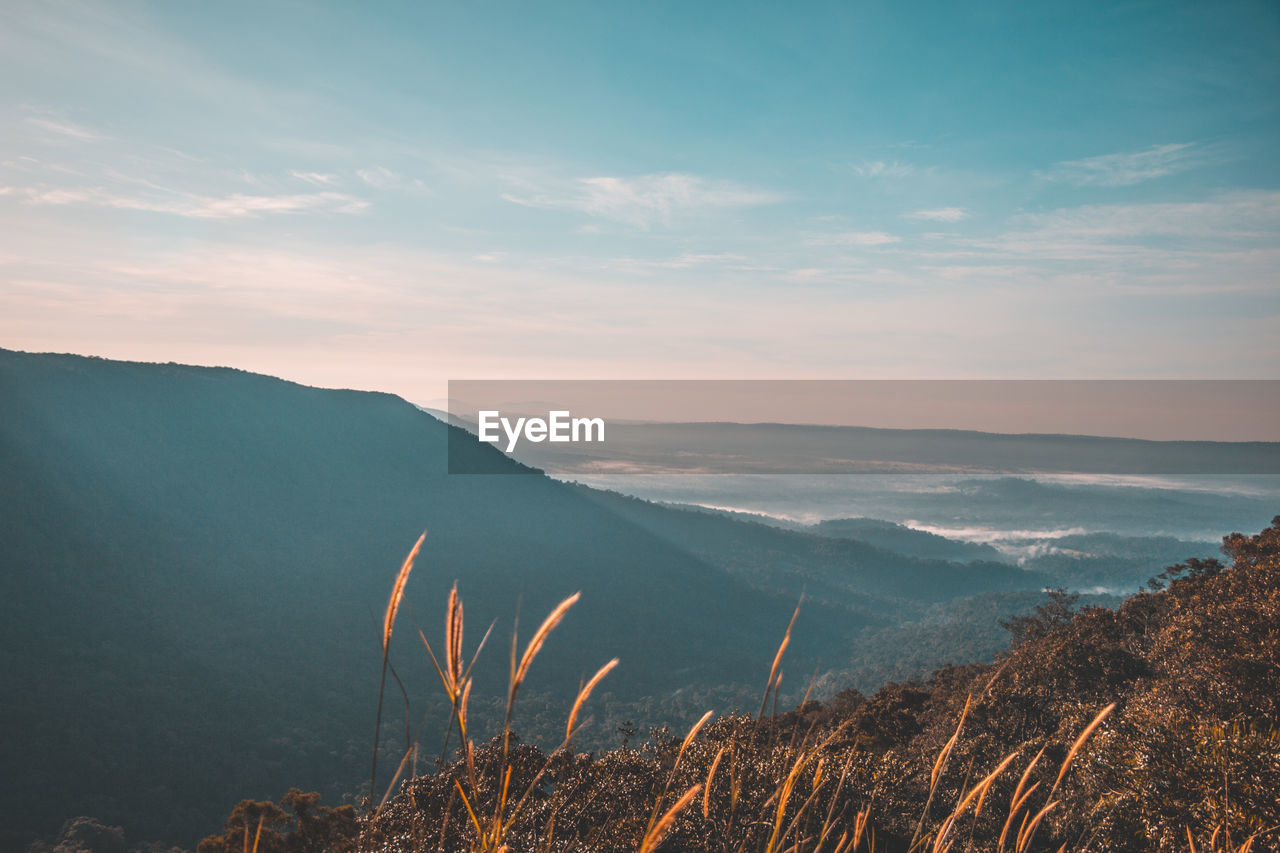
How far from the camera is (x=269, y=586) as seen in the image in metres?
127

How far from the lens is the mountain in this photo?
83375mm

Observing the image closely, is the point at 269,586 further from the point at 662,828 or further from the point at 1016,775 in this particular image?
the point at 662,828

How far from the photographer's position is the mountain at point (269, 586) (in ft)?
274

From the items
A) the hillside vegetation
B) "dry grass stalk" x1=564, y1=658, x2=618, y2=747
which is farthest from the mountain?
"dry grass stalk" x1=564, y1=658, x2=618, y2=747

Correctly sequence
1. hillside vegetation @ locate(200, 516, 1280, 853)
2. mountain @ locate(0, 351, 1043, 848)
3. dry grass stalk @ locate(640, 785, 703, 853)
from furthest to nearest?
mountain @ locate(0, 351, 1043, 848) < hillside vegetation @ locate(200, 516, 1280, 853) < dry grass stalk @ locate(640, 785, 703, 853)

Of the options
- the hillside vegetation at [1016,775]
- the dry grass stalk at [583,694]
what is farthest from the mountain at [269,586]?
the dry grass stalk at [583,694]

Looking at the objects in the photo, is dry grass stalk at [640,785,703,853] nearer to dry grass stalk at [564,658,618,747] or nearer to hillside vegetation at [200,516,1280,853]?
Result: hillside vegetation at [200,516,1280,853]

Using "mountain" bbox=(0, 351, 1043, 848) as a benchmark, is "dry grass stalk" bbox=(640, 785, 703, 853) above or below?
above

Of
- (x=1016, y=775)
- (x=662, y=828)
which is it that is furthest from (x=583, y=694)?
(x=1016, y=775)

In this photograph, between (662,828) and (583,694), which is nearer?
(662,828)

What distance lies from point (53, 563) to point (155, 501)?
85.3 feet

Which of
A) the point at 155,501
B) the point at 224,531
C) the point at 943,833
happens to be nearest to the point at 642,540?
the point at 224,531

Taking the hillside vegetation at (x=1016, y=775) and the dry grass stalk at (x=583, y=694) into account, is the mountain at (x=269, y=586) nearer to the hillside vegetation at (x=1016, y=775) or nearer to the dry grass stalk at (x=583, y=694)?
the hillside vegetation at (x=1016, y=775)

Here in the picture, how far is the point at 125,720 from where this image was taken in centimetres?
8606
